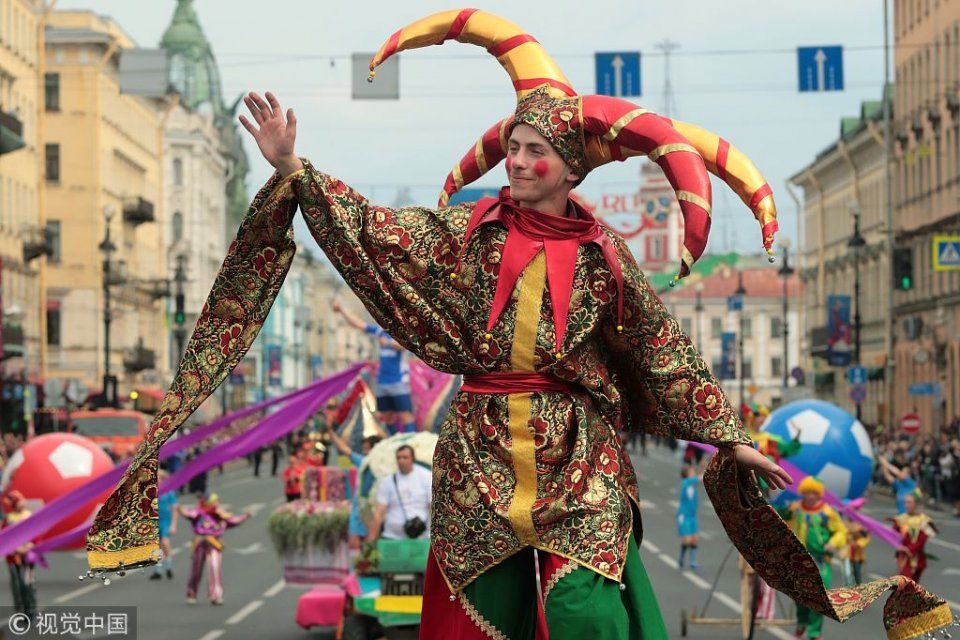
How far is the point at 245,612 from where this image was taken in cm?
2048

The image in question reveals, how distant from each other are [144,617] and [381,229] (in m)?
14.2

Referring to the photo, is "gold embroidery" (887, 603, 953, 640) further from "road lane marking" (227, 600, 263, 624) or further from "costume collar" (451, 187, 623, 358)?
"road lane marking" (227, 600, 263, 624)

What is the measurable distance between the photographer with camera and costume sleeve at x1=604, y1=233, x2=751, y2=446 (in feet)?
26.7

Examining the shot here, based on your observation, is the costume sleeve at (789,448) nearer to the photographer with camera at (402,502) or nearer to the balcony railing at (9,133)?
the photographer with camera at (402,502)

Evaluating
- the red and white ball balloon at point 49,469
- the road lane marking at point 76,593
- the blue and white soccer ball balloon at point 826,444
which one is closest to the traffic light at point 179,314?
the road lane marking at point 76,593

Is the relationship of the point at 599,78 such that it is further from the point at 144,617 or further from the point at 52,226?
the point at 52,226

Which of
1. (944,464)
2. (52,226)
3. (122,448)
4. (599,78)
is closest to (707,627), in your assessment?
(599,78)

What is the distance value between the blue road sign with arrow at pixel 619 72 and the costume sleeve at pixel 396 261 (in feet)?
89.3

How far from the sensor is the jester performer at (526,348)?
635 cm

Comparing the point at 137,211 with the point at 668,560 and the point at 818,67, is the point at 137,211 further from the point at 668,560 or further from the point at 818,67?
the point at 668,560

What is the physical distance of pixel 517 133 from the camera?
21.6 feet

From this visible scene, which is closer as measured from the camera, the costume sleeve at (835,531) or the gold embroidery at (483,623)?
the gold embroidery at (483,623)

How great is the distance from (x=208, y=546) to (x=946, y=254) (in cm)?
2305

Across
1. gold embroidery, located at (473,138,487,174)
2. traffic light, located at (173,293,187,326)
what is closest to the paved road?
gold embroidery, located at (473,138,487,174)
